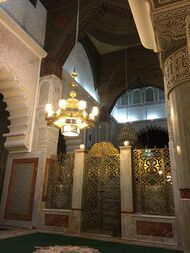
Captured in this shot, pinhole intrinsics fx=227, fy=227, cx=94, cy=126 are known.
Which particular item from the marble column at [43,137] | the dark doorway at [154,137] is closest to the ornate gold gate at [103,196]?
the marble column at [43,137]

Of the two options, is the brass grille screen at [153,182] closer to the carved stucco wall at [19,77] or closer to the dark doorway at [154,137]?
the carved stucco wall at [19,77]

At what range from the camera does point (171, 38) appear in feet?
5.97

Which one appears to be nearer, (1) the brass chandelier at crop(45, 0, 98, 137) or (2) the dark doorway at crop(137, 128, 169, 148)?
(1) the brass chandelier at crop(45, 0, 98, 137)

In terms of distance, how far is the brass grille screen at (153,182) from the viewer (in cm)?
455

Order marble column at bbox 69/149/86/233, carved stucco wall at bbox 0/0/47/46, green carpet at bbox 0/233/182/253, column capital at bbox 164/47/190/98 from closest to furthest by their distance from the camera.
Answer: column capital at bbox 164/47/190/98
green carpet at bbox 0/233/182/253
marble column at bbox 69/149/86/233
carved stucco wall at bbox 0/0/47/46

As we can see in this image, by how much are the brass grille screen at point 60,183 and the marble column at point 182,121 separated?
421cm

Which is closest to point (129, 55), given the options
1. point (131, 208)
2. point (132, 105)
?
point (132, 105)

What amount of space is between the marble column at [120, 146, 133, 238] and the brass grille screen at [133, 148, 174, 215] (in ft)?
0.45

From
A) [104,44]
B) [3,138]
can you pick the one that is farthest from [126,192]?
[104,44]

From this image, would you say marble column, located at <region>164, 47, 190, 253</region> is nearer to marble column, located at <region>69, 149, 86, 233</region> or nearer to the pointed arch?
marble column, located at <region>69, 149, 86, 233</region>

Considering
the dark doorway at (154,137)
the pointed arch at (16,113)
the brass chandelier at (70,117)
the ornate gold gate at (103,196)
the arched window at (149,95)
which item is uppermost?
the arched window at (149,95)

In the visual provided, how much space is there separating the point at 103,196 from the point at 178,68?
13.7 ft

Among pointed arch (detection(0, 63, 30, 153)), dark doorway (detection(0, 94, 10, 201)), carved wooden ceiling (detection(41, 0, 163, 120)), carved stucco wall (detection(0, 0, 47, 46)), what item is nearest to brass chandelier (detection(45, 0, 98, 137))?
pointed arch (detection(0, 63, 30, 153))

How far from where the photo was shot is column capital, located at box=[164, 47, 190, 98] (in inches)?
67.1
